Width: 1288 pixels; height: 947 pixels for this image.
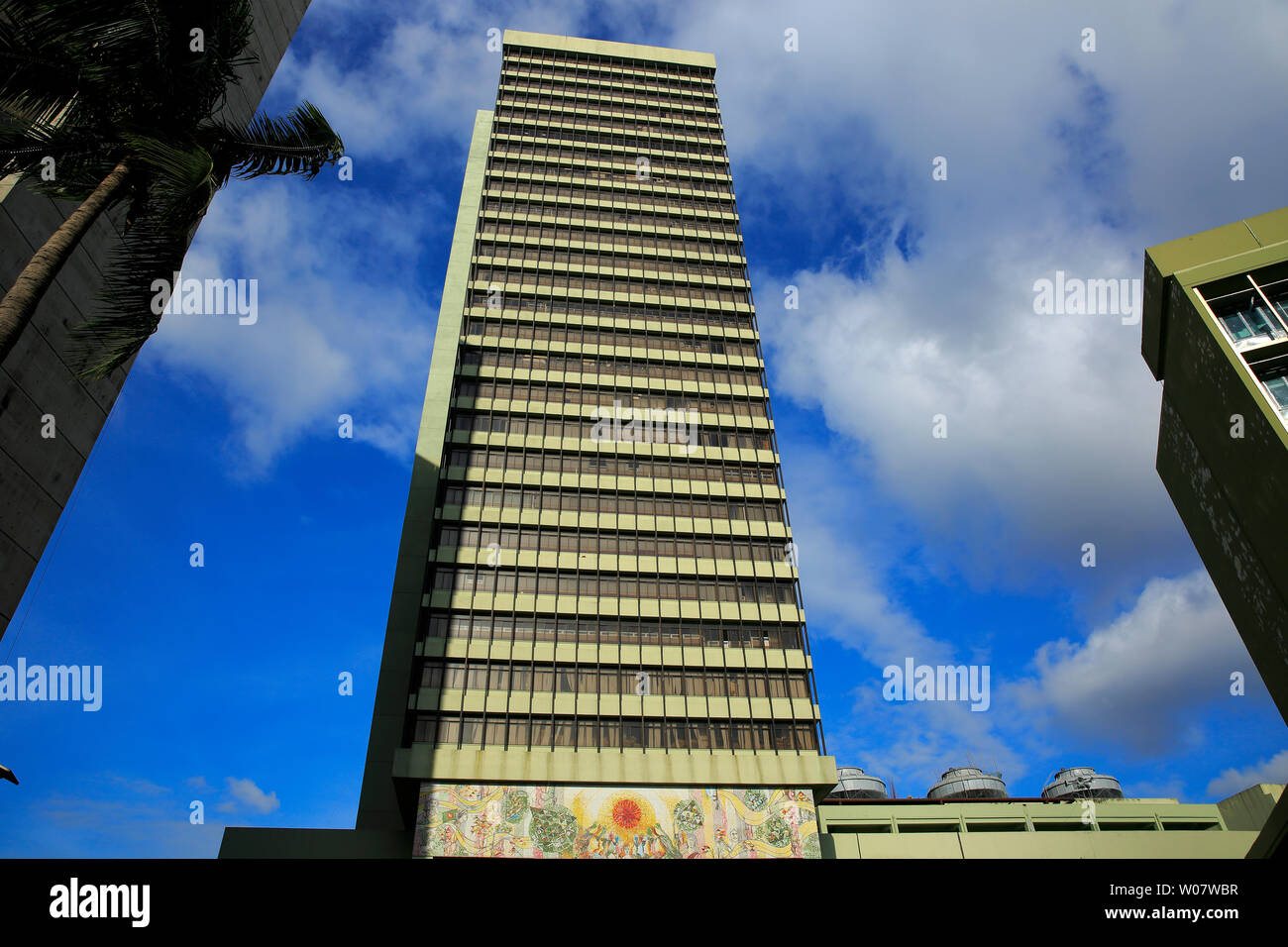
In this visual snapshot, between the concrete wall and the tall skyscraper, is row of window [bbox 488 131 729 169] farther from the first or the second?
the concrete wall

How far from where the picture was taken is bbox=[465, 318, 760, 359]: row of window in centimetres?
5128

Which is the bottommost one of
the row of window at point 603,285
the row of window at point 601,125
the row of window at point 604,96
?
the row of window at point 603,285

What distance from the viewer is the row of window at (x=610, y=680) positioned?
3734 cm

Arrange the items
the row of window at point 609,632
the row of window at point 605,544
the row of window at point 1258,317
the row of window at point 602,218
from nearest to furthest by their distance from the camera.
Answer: the row of window at point 1258,317 < the row of window at point 609,632 < the row of window at point 605,544 < the row of window at point 602,218

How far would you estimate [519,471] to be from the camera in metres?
45.1

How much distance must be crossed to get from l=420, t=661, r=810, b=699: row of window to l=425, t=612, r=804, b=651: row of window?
58.8 inches

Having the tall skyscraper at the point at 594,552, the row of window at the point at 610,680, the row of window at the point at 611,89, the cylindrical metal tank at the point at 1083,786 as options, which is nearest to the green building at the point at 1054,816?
the cylindrical metal tank at the point at 1083,786

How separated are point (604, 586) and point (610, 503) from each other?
5794 mm

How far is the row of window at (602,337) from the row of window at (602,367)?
4.74ft

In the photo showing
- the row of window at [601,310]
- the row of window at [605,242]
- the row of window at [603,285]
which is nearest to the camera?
the row of window at [601,310]

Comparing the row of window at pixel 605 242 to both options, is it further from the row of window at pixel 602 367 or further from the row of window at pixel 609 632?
the row of window at pixel 609 632

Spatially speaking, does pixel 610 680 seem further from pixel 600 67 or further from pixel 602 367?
pixel 600 67

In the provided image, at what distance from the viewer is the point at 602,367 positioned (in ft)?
168
